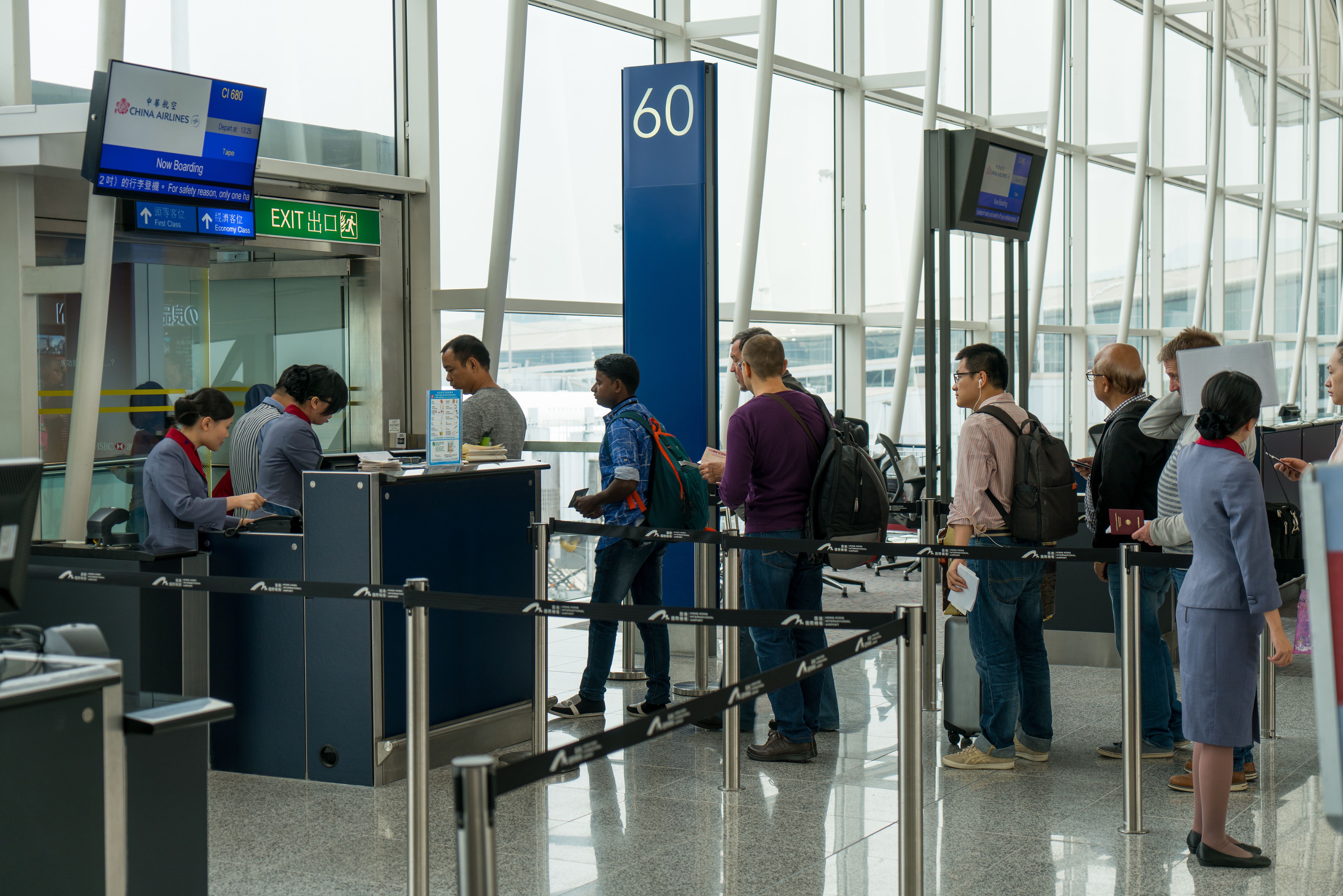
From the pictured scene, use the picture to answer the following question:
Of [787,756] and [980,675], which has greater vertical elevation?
[980,675]

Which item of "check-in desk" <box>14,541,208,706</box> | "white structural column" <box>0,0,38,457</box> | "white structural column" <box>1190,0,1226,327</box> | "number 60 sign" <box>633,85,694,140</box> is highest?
"white structural column" <box>1190,0,1226,327</box>

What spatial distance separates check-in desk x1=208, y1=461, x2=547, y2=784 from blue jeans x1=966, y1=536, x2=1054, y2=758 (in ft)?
6.92

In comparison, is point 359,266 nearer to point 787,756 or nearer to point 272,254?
point 272,254

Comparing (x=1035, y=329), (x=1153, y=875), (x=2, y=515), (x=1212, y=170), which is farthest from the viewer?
(x=1212, y=170)

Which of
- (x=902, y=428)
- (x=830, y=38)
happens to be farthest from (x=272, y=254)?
(x=902, y=428)

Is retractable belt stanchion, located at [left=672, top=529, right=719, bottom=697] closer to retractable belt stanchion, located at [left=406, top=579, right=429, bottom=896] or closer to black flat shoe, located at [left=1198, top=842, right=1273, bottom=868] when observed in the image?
black flat shoe, located at [left=1198, top=842, right=1273, bottom=868]

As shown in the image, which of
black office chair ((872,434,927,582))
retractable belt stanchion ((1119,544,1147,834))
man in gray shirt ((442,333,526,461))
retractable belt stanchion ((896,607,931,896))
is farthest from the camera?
black office chair ((872,434,927,582))

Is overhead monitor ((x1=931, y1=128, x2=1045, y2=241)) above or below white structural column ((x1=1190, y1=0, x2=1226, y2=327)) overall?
below

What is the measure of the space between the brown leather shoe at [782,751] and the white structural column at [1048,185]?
24.9 ft

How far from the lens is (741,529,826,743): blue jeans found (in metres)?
5.54

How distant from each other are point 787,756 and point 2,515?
3.65 metres

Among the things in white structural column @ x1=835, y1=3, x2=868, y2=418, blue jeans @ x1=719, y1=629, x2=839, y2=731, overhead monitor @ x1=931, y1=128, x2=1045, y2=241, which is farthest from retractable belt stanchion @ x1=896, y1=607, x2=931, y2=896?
white structural column @ x1=835, y1=3, x2=868, y2=418

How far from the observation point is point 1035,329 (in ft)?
47.7

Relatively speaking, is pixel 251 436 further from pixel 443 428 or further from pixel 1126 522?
pixel 1126 522
